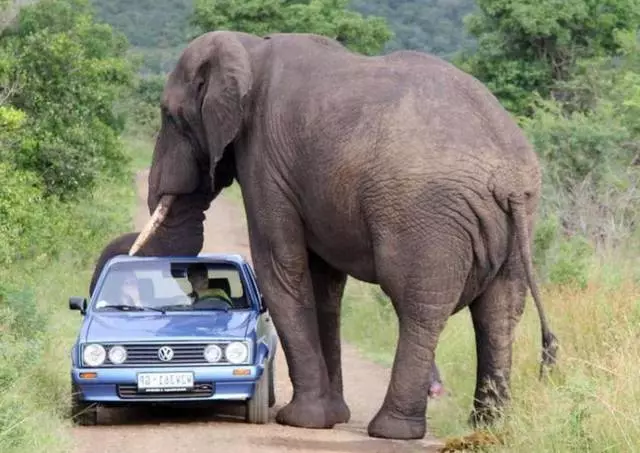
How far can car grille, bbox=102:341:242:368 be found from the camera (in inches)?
464

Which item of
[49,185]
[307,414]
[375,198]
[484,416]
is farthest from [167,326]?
[49,185]

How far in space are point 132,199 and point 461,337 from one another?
24388mm

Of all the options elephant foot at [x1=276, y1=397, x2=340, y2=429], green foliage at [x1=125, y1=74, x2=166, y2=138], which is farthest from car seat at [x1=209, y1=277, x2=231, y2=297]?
green foliage at [x1=125, y1=74, x2=166, y2=138]

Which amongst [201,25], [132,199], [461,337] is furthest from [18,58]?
[201,25]

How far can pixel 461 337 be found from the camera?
53.7ft

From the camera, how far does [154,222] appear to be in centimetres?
1394

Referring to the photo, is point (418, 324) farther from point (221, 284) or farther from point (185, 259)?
point (185, 259)

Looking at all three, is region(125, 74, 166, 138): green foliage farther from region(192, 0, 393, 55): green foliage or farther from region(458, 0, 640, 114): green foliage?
region(458, 0, 640, 114): green foliage

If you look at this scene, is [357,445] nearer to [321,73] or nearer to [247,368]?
[247,368]

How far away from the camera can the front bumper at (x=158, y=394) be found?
11.7 metres

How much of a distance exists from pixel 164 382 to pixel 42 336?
1356 mm

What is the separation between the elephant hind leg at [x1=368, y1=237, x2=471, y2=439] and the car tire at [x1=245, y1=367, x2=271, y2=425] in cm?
93

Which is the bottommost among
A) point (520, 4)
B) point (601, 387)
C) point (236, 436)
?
point (520, 4)

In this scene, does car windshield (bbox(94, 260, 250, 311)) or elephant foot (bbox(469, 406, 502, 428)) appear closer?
elephant foot (bbox(469, 406, 502, 428))
